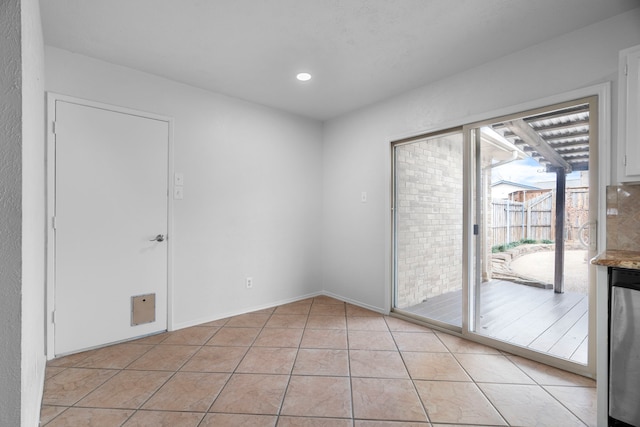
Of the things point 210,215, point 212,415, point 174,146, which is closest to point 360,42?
point 174,146

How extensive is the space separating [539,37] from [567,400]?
97.4 inches

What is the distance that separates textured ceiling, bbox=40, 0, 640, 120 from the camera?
1.94 metres

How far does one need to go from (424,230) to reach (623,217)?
1862 millimetres

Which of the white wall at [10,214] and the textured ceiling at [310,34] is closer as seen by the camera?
the white wall at [10,214]

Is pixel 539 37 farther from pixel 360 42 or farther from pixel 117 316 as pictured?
pixel 117 316

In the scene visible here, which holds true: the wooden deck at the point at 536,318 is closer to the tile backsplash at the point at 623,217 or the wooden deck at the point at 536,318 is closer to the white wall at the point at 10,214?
the tile backsplash at the point at 623,217

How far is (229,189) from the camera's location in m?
3.39

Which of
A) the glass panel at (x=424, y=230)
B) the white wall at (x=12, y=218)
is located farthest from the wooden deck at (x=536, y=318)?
the white wall at (x=12, y=218)

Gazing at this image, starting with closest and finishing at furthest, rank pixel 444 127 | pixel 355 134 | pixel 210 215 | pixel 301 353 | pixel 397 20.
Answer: pixel 397 20 < pixel 301 353 < pixel 444 127 < pixel 210 215 < pixel 355 134

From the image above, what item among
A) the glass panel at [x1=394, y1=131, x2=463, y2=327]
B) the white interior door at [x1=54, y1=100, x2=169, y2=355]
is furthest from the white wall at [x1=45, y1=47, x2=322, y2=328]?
the glass panel at [x1=394, y1=131, x2=463, y2=327]

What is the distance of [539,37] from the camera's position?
224 centimetres

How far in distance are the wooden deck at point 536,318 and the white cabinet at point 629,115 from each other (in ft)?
3.30

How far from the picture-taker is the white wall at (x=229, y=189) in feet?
9.07

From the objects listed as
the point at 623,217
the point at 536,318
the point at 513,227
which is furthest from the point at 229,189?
the point at 623,217
